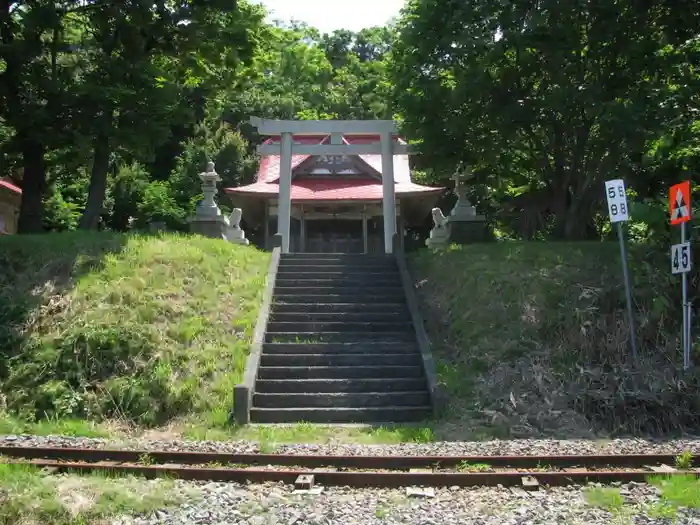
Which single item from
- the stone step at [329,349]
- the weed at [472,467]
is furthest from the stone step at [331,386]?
the weed at [472,467]

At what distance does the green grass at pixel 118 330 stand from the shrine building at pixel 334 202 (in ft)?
31.7

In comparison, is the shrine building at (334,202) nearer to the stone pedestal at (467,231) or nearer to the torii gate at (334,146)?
the torii gate at (334,146)

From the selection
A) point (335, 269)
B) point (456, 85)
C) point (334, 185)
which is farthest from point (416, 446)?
point (334, 185)

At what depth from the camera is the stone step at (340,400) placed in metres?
9.82

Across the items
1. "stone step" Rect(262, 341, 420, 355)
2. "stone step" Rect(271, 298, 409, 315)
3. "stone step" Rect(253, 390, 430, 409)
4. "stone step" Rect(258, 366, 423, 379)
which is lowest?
"stone step" Rect(253, 390, 430, 409)

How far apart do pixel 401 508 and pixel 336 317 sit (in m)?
6.87

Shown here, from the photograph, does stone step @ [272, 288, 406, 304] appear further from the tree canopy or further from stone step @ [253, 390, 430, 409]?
the tree canopy

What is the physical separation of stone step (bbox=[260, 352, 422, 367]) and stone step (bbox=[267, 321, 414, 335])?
1028 millimetres

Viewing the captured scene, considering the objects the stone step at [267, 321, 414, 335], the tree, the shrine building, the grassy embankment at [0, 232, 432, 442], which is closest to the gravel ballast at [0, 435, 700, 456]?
the grassy embankment at [0, 232, 432, 442]

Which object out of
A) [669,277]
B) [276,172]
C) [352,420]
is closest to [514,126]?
[669,277]

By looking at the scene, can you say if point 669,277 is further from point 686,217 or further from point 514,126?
point 514,126

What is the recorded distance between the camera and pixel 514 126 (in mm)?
13812

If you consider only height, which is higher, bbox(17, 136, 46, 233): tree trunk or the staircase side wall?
bbox(17, 136, 46, 233): tree trunk

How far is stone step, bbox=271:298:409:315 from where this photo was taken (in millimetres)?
12633
